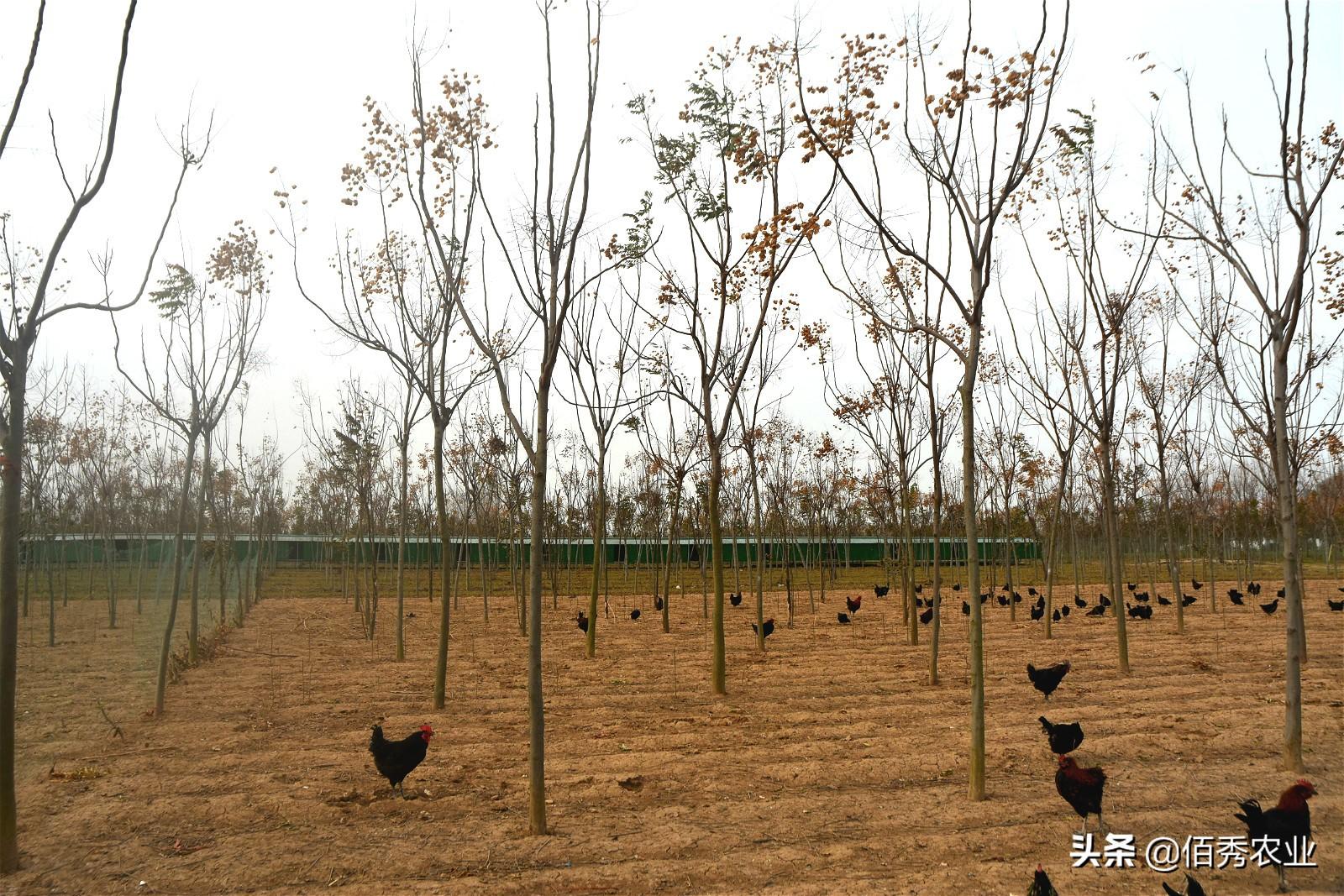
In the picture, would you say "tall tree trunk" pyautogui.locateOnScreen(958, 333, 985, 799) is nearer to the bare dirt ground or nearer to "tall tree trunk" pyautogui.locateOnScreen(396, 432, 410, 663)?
the bare dirt ground

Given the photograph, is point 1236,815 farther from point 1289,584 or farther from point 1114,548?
point 1114,548

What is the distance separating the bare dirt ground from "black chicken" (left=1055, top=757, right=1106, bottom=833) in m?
0.33

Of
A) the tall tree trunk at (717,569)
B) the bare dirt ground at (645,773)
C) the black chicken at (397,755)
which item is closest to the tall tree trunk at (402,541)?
the bare dirt ground at (645,773)

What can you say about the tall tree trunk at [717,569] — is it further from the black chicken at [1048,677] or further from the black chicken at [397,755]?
the black chicken at [397,755]

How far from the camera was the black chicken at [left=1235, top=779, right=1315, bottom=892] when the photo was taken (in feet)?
14.0

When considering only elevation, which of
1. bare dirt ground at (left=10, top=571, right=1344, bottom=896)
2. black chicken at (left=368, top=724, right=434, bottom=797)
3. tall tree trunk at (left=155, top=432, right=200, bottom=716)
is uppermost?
tall tree trunk at (left=155, top=432, right=200, bottom=716)

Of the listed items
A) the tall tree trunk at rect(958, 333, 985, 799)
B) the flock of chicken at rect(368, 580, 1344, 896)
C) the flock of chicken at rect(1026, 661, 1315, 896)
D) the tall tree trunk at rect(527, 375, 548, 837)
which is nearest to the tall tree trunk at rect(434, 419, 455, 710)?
the flock of chicken at rect(368, 580, 1344, 896)

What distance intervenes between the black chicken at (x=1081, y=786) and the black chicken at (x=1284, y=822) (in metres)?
0.68

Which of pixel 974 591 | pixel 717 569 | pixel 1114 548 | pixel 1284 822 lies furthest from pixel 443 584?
pixel 1114 548

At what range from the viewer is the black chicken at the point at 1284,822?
4254 millimetres

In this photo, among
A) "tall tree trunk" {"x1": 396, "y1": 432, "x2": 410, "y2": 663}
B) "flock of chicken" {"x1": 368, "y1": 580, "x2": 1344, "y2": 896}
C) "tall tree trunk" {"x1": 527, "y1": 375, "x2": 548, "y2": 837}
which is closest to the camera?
"flock of chicken" {"x1": 368, "y1": 580, "x2": 1344, "y2": 896}

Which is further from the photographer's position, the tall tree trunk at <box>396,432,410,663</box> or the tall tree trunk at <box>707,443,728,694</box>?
the tall tree trunk at <box>396,432,410,663</box>

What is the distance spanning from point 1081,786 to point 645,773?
10.1 feet

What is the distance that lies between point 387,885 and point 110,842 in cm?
191
